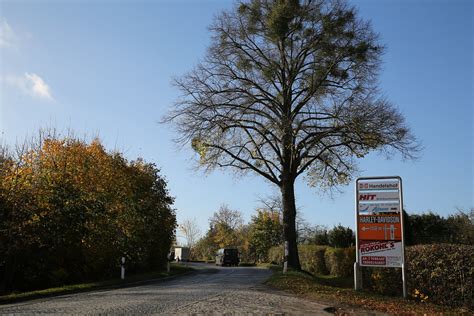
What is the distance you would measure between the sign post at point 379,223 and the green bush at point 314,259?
1519 cm

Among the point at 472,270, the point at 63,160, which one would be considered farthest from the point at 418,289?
the point at 63,160

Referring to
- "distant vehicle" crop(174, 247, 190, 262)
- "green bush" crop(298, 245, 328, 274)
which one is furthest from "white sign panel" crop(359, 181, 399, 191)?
"distant vehicle" crop(174, 247, 190, 262)

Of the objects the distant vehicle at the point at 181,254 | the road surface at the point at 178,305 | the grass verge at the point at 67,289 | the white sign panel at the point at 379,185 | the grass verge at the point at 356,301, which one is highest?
the white sign panel at the point at 379,185

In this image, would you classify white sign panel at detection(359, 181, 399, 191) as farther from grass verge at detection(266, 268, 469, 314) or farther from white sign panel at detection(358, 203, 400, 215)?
grass verge at detection(266, 268, 469, 314)

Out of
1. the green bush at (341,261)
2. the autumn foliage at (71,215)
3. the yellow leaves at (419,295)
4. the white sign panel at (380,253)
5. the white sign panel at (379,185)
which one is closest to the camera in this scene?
the yellow leaves at (419,295)

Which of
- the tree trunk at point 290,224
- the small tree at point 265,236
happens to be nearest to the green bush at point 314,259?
the tree trunk at point 290,224

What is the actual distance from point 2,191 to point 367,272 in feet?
50.7

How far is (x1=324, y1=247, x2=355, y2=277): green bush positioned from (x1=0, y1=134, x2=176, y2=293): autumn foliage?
11.7 meters

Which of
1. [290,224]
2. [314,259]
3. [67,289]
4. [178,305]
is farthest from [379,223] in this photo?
[314,259]

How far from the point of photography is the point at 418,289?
15320 mm

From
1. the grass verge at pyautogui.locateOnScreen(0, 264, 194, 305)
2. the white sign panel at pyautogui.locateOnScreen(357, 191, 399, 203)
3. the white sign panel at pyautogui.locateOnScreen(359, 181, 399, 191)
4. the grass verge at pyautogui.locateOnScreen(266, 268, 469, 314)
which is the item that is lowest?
the grass verge at pyautogui.locateOnScreen(0, 264, 194, 305)

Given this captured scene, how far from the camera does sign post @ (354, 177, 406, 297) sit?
15.8m

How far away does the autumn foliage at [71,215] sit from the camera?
60.4ft

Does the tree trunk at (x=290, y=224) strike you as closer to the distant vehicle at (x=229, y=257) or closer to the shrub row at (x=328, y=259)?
the shrub row at (x=328, y=259)
